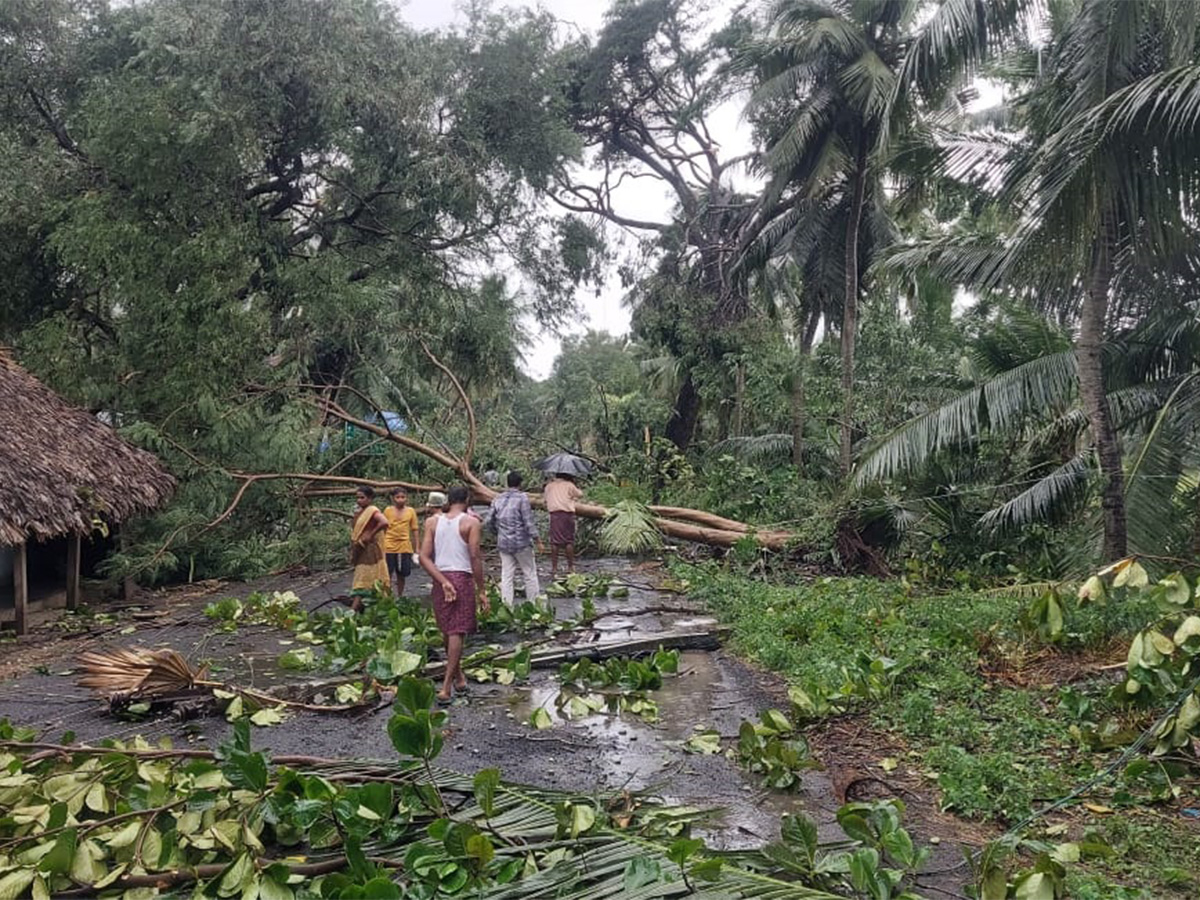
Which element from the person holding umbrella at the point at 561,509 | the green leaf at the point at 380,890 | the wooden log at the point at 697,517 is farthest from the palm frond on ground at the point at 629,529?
the green leaf at the point at 380,890

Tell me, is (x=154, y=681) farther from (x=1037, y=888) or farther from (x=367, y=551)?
(x=1037, y=888)

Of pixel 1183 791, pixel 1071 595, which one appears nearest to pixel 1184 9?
pixel 1071 595

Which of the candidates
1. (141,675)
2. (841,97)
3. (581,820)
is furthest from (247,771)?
(841,97)

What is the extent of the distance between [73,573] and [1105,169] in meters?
12.2

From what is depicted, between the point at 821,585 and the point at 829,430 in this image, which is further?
the point at 829,430

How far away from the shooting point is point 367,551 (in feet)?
31.7

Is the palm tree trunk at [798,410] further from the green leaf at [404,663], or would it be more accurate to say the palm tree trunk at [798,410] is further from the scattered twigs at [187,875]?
the scattered twigs at [187,875]

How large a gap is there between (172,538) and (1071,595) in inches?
421

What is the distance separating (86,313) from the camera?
1452 centimetres

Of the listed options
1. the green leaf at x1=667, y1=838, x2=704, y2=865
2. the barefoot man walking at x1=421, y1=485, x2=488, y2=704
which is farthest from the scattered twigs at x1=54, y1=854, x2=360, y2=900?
the barefoot man walking at x1=421, y1=485, x2=488, y2=704

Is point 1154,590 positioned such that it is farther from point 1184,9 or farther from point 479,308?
point 479,308

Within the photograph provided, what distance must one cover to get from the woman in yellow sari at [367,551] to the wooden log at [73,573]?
4303mm

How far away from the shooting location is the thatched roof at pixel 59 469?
945cm

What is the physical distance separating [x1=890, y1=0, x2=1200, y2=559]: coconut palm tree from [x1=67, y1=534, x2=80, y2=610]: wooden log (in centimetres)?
1140
